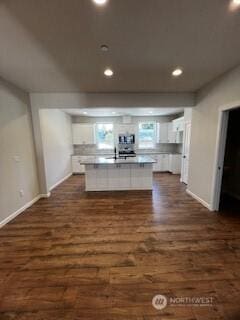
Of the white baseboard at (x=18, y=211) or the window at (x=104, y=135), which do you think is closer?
the white baseboard at (x=18, y=211)

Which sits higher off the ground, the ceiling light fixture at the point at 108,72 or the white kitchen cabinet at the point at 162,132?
the ceiling light fixture at the point at 108,72

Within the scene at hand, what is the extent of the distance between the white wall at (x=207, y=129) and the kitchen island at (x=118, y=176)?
1206 mm

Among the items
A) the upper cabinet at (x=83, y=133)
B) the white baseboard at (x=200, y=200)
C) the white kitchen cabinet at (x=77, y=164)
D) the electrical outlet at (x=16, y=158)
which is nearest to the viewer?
the electrical outlet at (x=16, y=158)

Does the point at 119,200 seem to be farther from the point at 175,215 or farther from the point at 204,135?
the point at 204,135

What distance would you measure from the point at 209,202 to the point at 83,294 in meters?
3.05

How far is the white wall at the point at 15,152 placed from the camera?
3.09 metres

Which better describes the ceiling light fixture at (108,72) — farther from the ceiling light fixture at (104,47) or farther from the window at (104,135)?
the window at (104,135)

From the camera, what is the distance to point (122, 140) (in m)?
7.46

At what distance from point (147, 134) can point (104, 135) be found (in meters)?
2.03

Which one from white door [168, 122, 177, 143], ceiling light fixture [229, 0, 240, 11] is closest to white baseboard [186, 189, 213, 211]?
white door [168, 122, 177, 143]

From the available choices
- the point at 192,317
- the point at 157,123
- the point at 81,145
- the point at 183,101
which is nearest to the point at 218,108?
the point at 183,101

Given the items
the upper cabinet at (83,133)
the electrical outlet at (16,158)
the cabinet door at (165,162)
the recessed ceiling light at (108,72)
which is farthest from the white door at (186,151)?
the electrical outlet at (16,158)

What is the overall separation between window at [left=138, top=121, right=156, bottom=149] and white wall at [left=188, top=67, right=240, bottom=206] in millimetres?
3385

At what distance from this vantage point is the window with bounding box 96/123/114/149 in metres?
7.54
